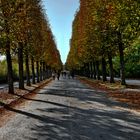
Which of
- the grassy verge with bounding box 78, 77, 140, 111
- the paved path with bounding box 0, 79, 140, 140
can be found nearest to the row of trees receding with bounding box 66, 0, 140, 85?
the grassy verge with bounding box 78, 77, 140, 111

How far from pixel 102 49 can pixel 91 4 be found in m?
6.94

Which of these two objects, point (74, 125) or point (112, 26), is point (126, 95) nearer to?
point (112, 26)

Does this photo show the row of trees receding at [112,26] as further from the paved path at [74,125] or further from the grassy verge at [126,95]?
the paved path at [74,125]

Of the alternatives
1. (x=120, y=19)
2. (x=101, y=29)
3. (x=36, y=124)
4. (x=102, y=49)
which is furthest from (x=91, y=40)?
(x=36, y=124)

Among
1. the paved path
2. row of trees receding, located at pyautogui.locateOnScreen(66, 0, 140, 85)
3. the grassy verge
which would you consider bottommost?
the paved path

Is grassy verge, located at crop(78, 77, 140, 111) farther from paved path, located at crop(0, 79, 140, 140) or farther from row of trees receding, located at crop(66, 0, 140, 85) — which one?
row of trees receding, located at crop(66, 0, 140, 85)

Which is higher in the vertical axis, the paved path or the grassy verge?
the grassy verge

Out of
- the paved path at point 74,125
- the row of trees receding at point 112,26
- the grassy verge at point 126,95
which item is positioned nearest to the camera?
the paved path at point 74,125

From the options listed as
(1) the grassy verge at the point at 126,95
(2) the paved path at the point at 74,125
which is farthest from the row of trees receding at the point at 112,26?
(2) the paved path at the point at 74,125

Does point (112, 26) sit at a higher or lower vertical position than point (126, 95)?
higher

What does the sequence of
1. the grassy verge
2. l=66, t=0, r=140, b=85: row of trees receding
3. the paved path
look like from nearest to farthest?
1. the paved path
2. the grassy verge
3. l=66, t=0, r=140, b=85: row of trees receding

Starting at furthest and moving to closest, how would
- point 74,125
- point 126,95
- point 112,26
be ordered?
point 112,26
point 126,95
point 74,125

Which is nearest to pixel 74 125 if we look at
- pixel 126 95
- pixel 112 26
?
pixel 126 95

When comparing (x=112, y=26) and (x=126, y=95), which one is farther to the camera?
(x=112, y=26)
